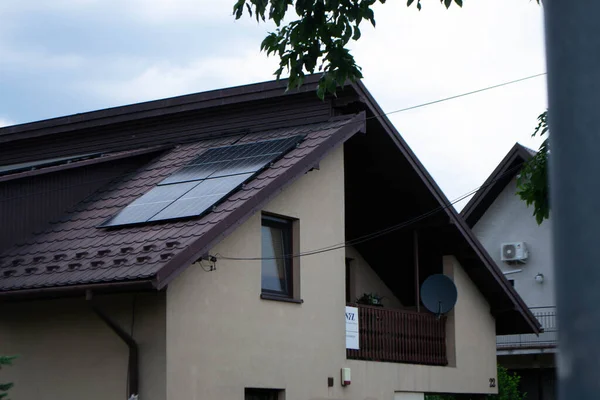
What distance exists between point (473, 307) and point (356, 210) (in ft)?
9.57

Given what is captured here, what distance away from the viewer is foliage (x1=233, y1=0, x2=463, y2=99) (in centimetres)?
1012

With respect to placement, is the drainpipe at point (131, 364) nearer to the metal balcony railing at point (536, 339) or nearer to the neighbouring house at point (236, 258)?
the neighbouring house at point (236, 258)

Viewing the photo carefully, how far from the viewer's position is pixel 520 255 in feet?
111

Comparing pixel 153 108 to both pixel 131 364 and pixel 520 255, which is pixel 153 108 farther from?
pixel 520 255

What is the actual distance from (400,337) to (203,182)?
479 centimetres

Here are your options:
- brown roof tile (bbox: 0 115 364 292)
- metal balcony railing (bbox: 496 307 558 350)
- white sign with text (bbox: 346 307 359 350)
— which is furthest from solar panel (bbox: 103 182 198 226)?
metal balcony railing (bbox: 496 307 558 350)

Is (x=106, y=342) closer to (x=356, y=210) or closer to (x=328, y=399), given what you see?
(x=328, y=399)

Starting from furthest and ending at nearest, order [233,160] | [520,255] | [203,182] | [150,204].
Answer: [520,255] → [233,160] → [203,182] → [150,204]

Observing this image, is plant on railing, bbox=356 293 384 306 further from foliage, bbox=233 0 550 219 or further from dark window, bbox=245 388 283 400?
foliage, bbox=233 0 550 219

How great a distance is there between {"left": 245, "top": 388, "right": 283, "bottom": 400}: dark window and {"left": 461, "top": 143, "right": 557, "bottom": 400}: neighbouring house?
19.2 metres

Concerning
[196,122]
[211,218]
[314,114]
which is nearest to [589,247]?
[211,218]

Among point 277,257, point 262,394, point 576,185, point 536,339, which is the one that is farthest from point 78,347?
point 536,339

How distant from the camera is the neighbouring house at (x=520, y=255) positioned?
32.2 metres

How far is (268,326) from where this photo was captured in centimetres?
1367
